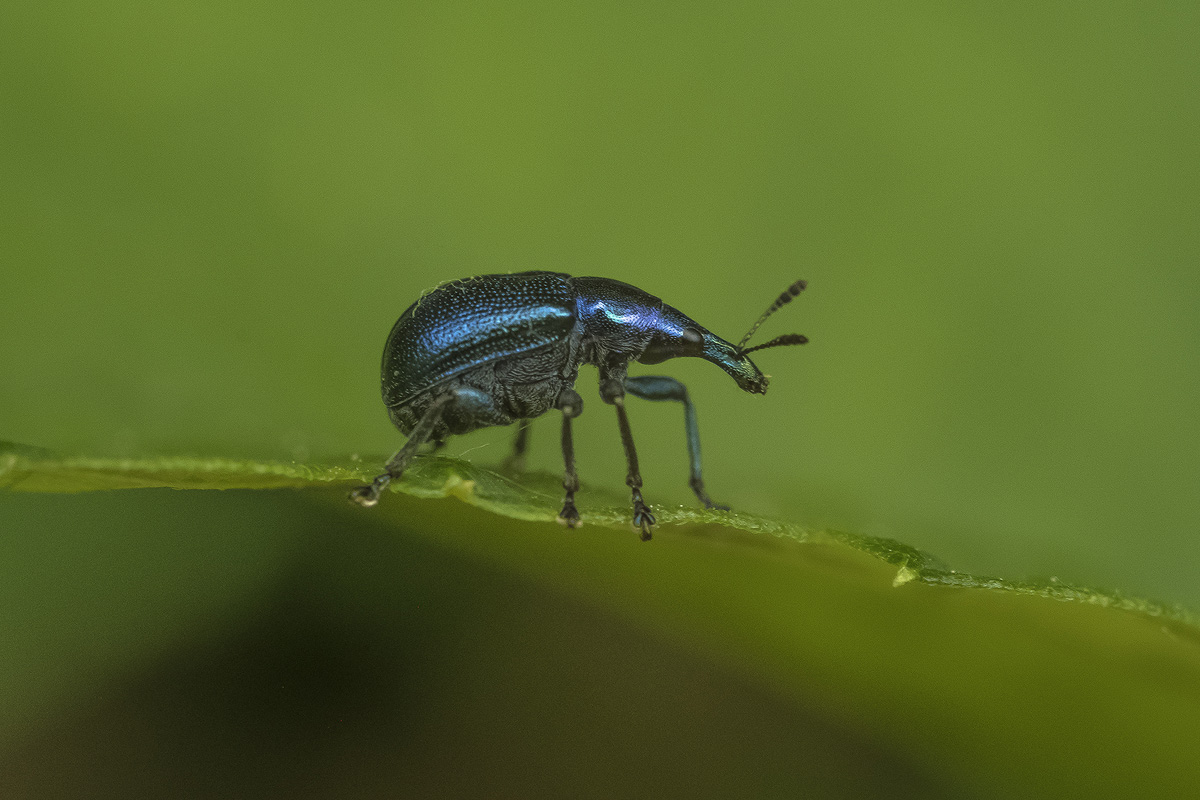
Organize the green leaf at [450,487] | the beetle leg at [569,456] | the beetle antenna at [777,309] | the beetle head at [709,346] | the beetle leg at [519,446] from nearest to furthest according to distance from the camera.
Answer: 1. the green leaf at [450,487]
2. the beetle leg at [569,456]
3. the beetle antenna at [777,309]
4. the beetle head at [709,346]
5. the beetle leg at [519,446]

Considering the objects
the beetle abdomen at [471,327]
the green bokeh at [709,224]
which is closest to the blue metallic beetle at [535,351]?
the beetle abdomen at [471,327]

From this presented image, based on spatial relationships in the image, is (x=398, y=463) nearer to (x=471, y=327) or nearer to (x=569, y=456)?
(x=569, y=456)

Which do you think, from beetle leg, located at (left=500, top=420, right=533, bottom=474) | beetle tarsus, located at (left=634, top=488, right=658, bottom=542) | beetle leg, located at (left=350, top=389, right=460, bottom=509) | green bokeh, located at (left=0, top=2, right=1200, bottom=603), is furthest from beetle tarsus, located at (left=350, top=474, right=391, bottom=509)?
beetle leg, located at (left=500, top=420, right=533, bottom=474)

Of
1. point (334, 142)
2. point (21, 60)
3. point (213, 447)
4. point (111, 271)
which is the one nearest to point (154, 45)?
point (21, 60)

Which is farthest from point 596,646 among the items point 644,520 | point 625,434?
point 625,434

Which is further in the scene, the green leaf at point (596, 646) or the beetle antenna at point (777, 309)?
the beetle antenna at point (777, 309)

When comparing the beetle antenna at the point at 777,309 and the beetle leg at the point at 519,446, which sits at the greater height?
the beetle antenna at the point at 777,309

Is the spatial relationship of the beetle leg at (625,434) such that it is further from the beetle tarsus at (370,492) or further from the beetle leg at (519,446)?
the beetle tarsus at (370,492)

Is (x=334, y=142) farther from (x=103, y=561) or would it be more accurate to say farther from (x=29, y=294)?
(x=103, y=561)
